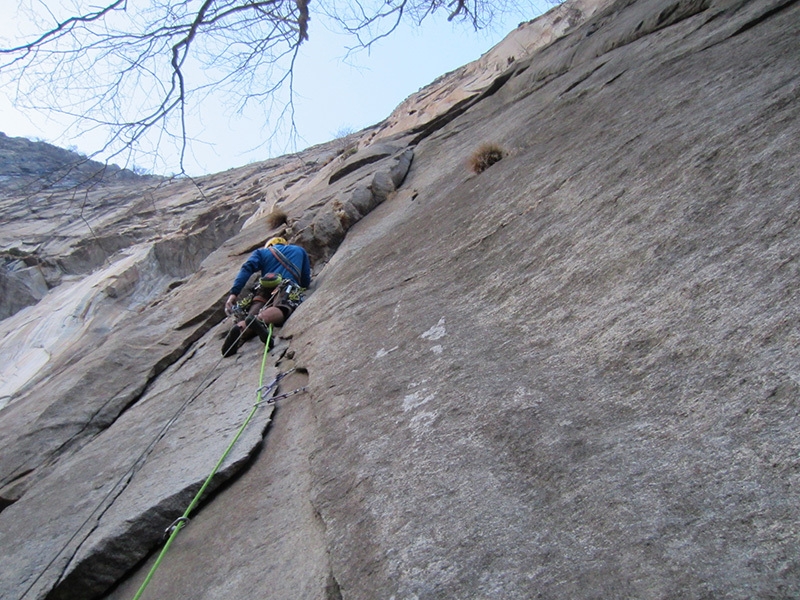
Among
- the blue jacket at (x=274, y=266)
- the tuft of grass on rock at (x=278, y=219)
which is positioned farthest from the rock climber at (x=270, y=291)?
the tuft of grass on rock at (x=278, y=219)

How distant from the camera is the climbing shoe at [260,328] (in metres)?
5.22

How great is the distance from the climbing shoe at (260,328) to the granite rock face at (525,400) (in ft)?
0.60

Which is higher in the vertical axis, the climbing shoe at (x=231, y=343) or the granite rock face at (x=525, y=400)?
the climbing shoe at (x=231, y=343)

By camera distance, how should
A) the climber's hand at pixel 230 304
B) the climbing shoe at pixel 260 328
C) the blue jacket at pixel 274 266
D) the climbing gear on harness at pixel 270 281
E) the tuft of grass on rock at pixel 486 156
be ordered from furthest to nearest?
the blue jacket at pixel 274 266 → the climber's hand at pixel 230 304 → the climbing gear on harness at pixel 270 281 → the tuft of grass on rock at pixel 486 156 → the climbing shoe at pixel 260 328

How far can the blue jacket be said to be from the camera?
253 inches

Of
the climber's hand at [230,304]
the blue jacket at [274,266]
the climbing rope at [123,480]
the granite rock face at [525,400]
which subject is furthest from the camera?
the blue jacket at [274,266]

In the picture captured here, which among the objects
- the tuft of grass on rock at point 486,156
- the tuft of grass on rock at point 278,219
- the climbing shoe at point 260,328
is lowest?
the climbing shoe at point 260,328

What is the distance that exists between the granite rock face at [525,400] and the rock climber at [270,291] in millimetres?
306

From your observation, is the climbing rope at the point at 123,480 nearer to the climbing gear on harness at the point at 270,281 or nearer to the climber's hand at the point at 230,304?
the climbing gear on harness at the point at 270,281

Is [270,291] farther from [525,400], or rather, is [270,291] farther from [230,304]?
[525,400]

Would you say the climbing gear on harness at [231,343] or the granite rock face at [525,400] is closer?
the granite rock face at [525,400]

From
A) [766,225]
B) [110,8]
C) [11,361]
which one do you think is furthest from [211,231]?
[766,225]

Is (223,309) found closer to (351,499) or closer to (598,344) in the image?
(351,499)

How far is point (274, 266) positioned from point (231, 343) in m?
1.46
